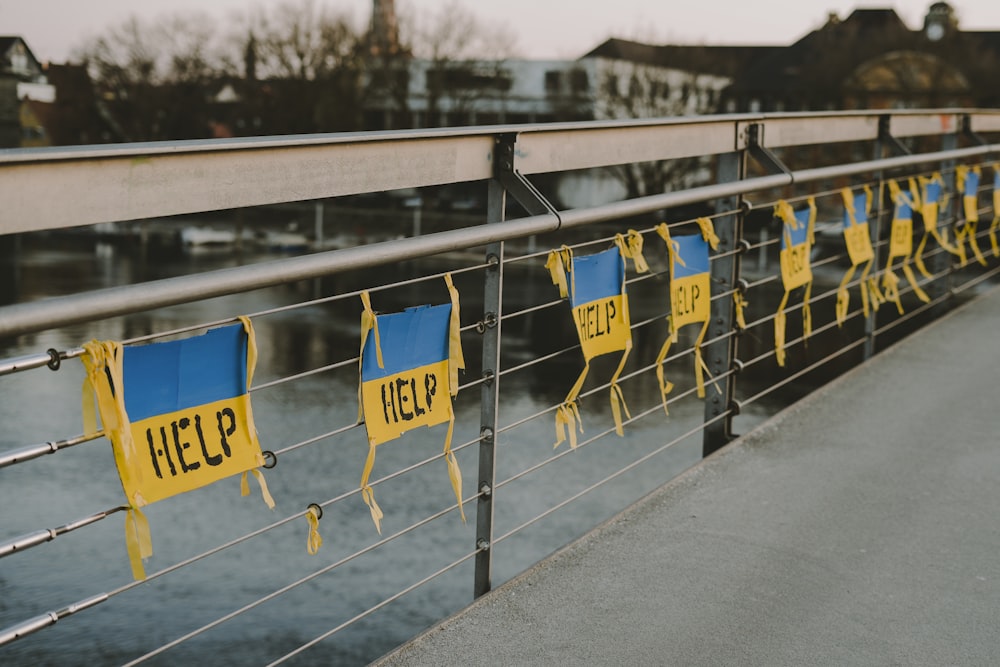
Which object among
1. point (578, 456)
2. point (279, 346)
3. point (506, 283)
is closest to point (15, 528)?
point (578, 456)

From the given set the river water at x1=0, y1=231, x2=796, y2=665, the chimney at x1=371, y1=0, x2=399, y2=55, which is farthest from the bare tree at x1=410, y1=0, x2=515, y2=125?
the river water at x1=0, y1=231, x2=796, y2=665

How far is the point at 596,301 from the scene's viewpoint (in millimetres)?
2777

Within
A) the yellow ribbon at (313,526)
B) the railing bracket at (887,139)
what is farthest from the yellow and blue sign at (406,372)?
the railing bracket at (887,139)

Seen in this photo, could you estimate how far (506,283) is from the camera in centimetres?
4575

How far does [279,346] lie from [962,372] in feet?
89.2

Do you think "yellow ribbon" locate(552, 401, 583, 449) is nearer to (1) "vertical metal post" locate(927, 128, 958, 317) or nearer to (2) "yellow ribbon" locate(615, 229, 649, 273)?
(2) "yellow ribbon" locate(615, 229, 649, 273)

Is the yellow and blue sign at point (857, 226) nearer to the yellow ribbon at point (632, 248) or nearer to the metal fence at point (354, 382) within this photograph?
the metal fence at point (354, 382)

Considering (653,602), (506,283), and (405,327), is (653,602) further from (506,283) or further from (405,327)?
(506,283)

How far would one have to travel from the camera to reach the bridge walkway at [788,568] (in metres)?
2.28

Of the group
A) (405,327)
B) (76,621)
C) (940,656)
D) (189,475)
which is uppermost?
(405,327)

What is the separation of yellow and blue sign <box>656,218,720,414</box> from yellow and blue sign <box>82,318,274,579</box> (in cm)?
147

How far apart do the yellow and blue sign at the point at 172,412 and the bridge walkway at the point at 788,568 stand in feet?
1.89

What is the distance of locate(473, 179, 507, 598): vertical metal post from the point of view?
246 centimetres

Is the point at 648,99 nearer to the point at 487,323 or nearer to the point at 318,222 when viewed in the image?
the point at 318,222
